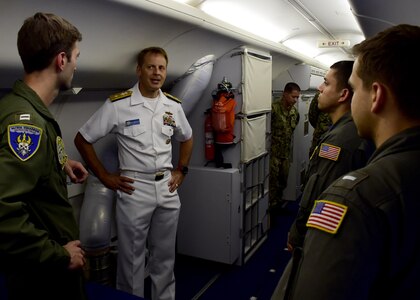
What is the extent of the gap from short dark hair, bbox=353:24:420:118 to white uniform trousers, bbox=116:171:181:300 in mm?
2010

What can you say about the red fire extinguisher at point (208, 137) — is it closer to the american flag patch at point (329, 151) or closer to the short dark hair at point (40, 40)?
the american flag patch at point (329, 151)

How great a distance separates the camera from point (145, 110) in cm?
275

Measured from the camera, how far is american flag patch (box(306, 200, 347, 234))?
34.1 inches

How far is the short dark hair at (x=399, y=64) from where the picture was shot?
0.93 m

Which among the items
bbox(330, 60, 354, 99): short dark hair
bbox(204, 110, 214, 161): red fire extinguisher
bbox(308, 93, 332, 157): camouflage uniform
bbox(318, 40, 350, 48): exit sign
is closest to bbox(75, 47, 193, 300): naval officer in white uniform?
bbox(204, 110, 214, 161): red fire extinguisher

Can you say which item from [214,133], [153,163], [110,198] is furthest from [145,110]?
[214,133]

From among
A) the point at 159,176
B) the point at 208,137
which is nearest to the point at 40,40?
the point at 159,176

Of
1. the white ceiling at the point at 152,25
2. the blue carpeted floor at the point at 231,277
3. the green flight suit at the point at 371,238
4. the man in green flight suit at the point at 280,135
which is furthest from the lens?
the man in green flight suit at the point at 280,135

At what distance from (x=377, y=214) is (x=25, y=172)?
3.92 ft

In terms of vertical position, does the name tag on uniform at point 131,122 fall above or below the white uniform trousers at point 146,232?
above

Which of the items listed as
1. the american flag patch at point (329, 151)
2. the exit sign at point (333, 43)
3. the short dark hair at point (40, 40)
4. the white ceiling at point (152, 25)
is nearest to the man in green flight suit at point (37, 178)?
the short dark hair at point (40, 40)

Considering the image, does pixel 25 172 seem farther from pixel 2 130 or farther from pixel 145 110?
pixel 145 110

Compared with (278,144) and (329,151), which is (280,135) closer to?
(278,144)

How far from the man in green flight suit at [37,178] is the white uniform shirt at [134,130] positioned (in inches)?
42.2
